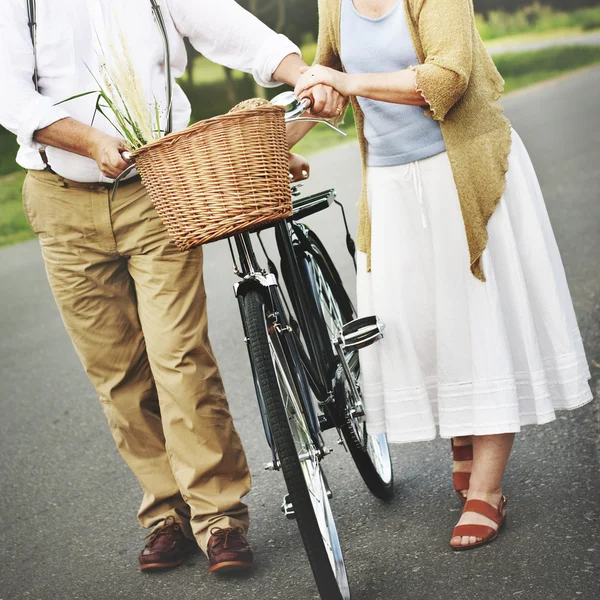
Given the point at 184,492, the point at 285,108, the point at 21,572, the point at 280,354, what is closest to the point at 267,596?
the point at 184,492

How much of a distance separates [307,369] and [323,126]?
16.8 meters

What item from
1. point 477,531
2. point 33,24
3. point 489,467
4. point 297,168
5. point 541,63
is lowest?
point 541,63

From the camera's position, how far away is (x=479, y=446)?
358 centimetres

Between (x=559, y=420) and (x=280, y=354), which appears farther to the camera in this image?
(x=559, y=420)

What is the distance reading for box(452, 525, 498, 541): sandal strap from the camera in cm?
348

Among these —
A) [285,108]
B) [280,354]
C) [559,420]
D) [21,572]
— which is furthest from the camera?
[559,420]

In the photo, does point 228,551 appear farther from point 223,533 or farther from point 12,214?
point 12,214

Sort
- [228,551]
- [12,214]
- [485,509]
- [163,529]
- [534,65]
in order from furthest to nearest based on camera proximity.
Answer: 1. [534,65]
2. [12,214]
3. [163,529]
4. [228,551]
5. [485,509]

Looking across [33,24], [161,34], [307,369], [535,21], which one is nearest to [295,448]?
[307,369]

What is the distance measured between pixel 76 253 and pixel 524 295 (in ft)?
5.12

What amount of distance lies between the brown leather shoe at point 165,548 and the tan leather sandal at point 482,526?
1.02 m

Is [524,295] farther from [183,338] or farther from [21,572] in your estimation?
[21,572]

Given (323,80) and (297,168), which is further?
(297,168)

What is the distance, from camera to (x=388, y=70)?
3.30 metres
